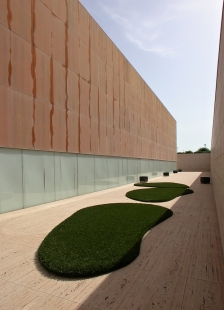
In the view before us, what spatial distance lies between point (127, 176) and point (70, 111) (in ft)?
44.4

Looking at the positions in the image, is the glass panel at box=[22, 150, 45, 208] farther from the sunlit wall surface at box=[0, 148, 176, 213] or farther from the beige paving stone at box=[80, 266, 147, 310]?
the beige paving stone at box=[80, 266, 147, 310]

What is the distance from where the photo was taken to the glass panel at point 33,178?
12.4 metres

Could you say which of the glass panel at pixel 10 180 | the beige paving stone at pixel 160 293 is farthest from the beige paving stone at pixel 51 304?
the glass panel at pixel 10 180

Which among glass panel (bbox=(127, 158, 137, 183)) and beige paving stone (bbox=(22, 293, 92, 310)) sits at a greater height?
glass panel (bbox=(127, 158, 137, 183))

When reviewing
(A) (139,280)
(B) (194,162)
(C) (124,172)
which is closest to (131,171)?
(C) (124,172)

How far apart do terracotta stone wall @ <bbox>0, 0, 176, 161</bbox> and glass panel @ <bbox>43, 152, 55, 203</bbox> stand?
0.58 metres

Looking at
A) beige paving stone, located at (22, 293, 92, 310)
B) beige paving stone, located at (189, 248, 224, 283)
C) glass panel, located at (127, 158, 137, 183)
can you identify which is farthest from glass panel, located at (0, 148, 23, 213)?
glass panel, located at (127, 158, 137, 183)

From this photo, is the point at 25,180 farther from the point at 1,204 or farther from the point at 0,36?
the point at 0,36

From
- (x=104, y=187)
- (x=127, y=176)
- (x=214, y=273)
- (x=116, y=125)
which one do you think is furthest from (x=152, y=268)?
(x=127, y=176)

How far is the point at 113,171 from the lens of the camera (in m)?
23.5

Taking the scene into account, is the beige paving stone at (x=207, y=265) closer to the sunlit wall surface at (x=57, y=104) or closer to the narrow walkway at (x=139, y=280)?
the narrow walkway at (x=139, y=280)

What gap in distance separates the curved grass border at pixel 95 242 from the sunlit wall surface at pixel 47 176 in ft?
12.8

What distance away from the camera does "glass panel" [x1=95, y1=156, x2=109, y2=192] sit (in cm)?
2022

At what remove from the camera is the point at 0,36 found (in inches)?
435
